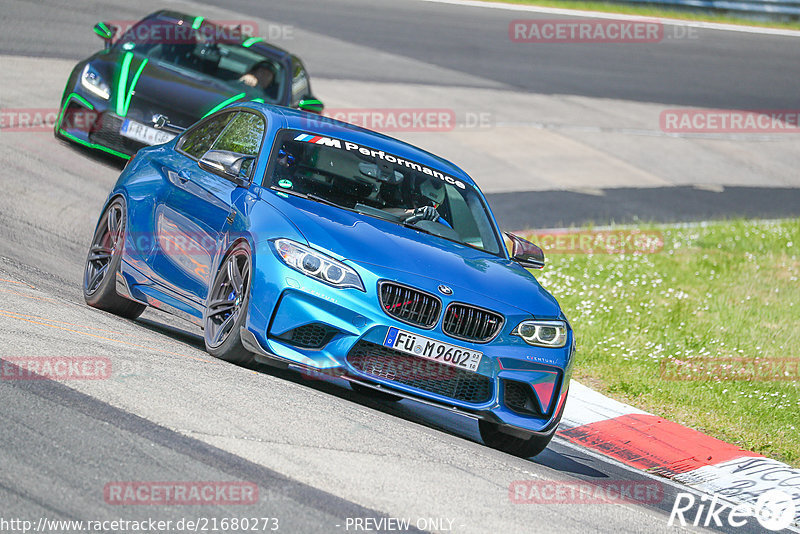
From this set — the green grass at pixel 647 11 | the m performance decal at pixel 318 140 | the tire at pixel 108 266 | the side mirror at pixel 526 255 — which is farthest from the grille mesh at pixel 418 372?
the green grass at pixel 647 11

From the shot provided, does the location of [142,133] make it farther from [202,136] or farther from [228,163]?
[228,163]

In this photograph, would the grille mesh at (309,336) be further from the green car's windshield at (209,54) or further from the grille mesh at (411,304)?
the green car's windshield at (209,54)

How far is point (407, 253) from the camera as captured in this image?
666 centimetres

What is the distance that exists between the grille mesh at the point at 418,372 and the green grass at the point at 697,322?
3074mm

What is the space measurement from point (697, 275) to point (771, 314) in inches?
59.3

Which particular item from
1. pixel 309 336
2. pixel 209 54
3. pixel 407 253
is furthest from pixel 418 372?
pixel 209 54

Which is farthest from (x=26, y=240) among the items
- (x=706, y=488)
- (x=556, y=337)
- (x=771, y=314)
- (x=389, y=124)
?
(x=389, y=124)

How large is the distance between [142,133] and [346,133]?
5042 mm

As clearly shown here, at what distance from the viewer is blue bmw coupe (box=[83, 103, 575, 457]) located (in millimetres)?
6266

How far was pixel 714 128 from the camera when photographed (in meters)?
23.0

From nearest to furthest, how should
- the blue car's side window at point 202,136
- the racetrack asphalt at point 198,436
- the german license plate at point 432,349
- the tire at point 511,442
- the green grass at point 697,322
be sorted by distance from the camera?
the racetrack asphalt at point 198,436
the german license plate at point 432,349
the tire at point 511,442
the blue car's side window at point 202,136
the green grass at point 697,322

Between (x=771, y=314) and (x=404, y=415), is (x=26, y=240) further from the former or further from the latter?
(x=771, y=314)

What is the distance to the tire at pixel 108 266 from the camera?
809 centimetres

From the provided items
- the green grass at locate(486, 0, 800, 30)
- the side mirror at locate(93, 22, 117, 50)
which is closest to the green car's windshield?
the side mirror at locate(93, 22, 117, 50)
